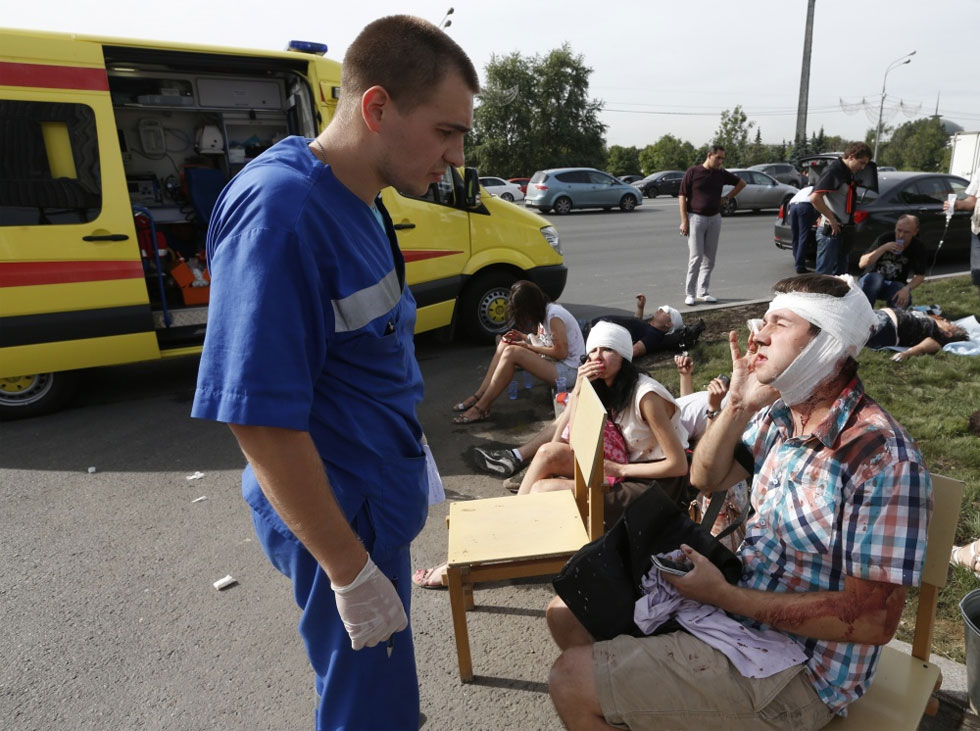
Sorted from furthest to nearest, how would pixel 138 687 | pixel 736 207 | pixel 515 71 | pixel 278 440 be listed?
pixel 515 71, pixel 736 207, pixel 138 687, pixel 278 440

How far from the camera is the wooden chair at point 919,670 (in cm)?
174

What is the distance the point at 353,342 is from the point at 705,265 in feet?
24.8

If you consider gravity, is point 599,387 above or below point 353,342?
below

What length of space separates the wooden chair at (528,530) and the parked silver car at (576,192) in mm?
19751

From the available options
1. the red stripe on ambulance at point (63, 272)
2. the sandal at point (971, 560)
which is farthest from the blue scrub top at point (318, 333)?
the red stripe on ambulance at point (63, 272)

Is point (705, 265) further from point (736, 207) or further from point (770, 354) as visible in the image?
point (736, 207)

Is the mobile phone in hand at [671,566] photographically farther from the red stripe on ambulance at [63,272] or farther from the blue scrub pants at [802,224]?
the blue scrub pants at [802,224]

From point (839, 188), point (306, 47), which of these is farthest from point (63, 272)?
point (839, 188)

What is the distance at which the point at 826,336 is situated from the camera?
174cm

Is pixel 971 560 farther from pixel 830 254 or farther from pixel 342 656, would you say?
pixel 830 254

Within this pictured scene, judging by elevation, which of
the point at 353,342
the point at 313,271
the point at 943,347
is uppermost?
the point at 313,271

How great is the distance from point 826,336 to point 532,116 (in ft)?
159

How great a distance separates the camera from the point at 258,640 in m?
2.78

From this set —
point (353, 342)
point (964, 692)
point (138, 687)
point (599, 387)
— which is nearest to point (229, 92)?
point (599, 387)
